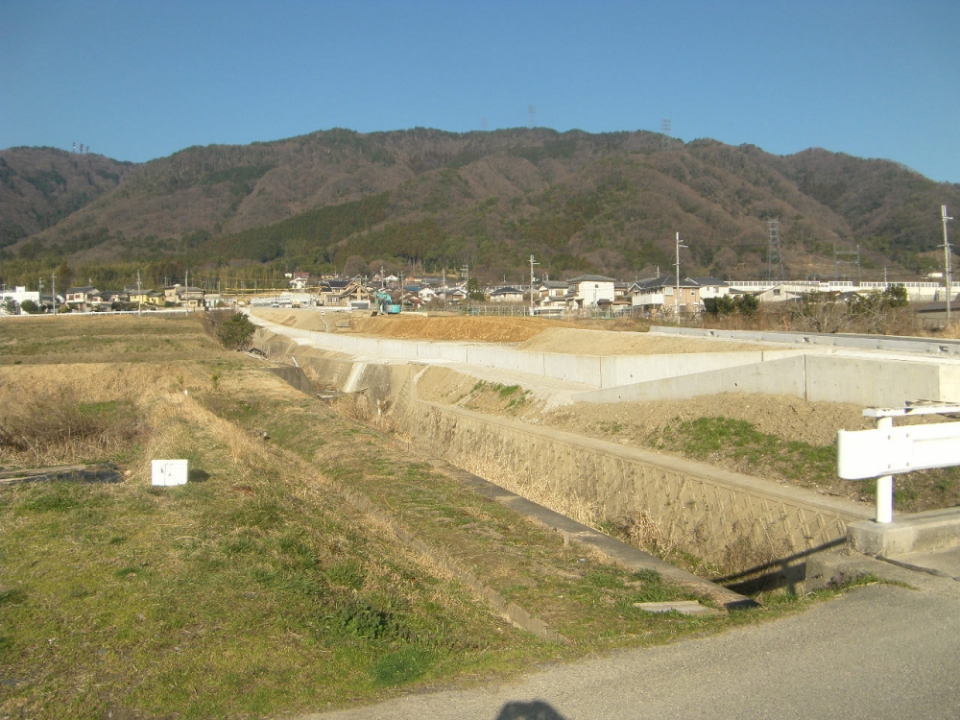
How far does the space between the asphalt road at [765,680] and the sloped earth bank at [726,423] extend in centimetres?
614

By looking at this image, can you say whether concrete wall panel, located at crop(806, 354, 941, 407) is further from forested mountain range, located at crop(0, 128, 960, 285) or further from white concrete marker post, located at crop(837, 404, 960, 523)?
forested mountain range, located at crop(0, 128, 960, 285)

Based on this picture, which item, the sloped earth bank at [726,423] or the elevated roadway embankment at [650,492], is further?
the sloped earth bank at [726,423]

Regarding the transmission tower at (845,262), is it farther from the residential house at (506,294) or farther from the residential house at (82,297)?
the residential house at (82,297)

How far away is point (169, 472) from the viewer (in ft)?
29.9

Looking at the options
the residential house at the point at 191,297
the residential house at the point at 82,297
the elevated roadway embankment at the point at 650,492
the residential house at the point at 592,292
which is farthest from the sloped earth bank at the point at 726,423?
the residential house at the point at 191,297

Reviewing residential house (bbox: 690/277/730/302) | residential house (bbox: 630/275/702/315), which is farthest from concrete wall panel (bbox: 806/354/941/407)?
residential house (bbox: 690/277/730/302)

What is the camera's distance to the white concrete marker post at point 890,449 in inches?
213

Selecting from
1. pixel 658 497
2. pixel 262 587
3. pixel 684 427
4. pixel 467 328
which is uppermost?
pixel 467 328

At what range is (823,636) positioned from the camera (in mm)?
4605

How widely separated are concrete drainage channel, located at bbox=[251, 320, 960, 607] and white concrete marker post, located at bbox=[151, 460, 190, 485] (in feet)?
13.8

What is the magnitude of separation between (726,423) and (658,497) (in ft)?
9.59

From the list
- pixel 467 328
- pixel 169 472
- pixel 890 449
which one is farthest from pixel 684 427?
pixel 467 328

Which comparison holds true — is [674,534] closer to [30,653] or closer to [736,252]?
[30,653]

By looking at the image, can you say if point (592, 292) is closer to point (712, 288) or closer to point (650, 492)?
point (712, 288)
